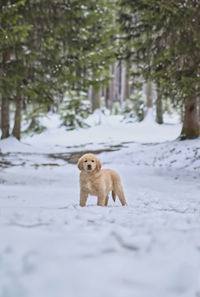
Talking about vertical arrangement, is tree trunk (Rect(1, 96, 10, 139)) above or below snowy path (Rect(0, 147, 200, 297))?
above

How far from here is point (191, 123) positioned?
10.9 meters

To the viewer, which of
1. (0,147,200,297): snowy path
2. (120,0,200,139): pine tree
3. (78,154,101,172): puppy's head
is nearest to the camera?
(0,147,200,297): snowy path

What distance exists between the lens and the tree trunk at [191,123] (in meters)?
10.8

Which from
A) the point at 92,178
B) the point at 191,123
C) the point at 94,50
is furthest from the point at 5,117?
the point at 92,178

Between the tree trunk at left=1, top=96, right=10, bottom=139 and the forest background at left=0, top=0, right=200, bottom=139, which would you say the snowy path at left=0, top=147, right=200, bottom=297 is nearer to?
the forest background at left=0, top=0, right=200, bottom=139

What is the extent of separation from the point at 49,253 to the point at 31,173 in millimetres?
6367

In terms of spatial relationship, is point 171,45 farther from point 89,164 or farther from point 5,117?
point 5,117

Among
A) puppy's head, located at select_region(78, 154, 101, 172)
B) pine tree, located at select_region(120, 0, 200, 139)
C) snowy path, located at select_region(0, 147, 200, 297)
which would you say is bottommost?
snowy path, located at select_region(0, 147, 200, 297)

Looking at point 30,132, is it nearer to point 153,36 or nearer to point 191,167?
point 153,36

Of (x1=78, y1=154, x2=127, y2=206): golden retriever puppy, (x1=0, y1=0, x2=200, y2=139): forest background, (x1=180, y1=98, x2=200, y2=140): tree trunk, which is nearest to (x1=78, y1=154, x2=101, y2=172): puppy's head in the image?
(x1=78, y1=154, x2=127, y2=206): golden retriever puppy

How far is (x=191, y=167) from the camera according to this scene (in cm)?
814

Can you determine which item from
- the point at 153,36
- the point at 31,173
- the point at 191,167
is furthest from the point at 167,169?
the point at 153,36

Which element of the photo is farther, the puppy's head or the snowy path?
the puppy's head

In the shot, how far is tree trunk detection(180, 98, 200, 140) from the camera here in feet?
35.5
